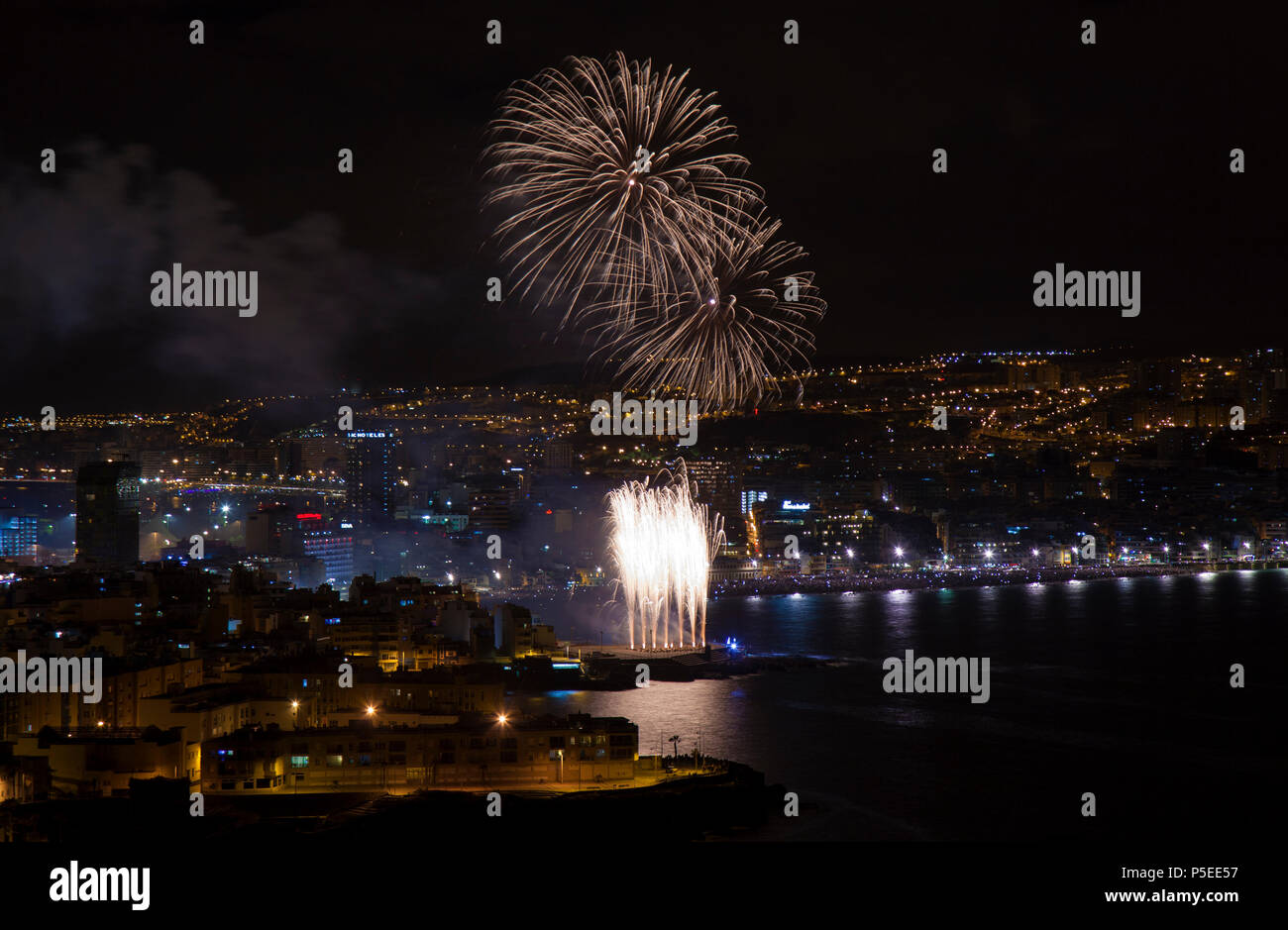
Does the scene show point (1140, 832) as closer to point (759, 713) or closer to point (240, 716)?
point (759, 713)

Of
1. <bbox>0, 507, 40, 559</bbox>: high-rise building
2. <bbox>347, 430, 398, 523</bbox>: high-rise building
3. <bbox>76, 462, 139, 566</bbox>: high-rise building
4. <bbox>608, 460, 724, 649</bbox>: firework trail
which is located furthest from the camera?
<bbox>347, 430, 398, 523</bbox>: high-rise building
